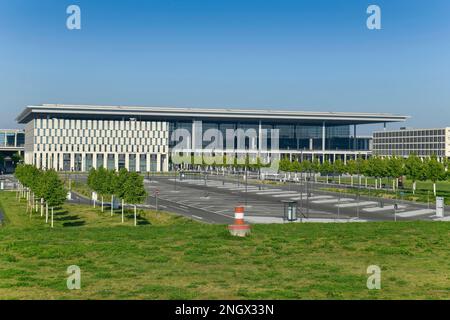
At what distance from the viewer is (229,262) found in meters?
25.3

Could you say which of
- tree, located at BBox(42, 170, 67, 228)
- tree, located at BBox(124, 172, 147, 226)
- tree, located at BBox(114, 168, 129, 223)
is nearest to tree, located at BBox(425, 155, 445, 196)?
tree, located at BBox(114, 168, 129, 223)

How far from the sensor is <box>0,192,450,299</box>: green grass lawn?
1977 cm

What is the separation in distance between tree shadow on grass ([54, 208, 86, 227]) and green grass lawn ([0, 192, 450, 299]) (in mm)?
26396

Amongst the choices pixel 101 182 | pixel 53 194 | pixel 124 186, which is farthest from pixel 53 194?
pixel 101 182

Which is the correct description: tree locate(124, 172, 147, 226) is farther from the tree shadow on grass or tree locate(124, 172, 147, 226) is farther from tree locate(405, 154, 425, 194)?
tree locate(405, 154, 425, 194)

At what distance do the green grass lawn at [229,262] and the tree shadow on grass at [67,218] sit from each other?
26.4m

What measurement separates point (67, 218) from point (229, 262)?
153ft

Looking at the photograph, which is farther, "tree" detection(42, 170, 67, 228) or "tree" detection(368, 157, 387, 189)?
"tree" detection(368, 157, 387, 189)

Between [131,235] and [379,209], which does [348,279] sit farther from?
[379,209]

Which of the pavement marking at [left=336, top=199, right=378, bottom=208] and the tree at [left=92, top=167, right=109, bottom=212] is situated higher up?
the tree at [left=92, top=167, right=109, bottom=212]

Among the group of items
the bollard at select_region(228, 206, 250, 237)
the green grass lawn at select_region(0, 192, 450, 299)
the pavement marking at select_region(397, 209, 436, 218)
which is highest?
the bollard at select_region(228, 206, 250, 237)

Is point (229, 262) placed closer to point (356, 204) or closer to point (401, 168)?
point (356, 204)
